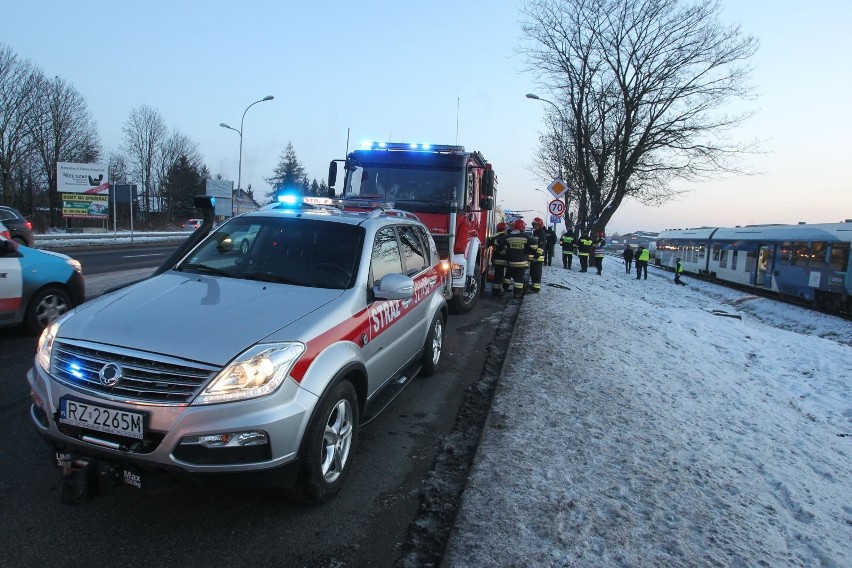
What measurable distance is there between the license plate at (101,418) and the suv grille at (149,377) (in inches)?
3.0

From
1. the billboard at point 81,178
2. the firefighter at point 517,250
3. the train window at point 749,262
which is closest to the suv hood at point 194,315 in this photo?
the firefighter at point 517,250

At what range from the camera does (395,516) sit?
3195mm

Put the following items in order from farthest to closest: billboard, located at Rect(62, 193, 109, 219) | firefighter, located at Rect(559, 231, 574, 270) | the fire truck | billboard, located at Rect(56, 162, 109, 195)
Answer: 1. billboard, located at Rect(62, 193, 109, 219)
2. billboard, located at Rect(56, 162, 109, 195)
3. firefighter, located at Rect(559, 231, 574, 270)
4. the fire truck

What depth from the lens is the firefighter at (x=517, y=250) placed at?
11.7 meters

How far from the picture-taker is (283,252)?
414 centimetres

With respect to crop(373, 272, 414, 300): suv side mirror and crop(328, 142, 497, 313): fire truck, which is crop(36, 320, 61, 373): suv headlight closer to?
crop(373, 272, 414, 300): suv side mirror

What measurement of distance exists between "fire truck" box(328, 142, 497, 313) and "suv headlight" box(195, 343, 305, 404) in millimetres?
6186

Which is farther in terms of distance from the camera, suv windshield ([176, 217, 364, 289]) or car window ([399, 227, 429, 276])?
car window ([399, 227, 429, 276])

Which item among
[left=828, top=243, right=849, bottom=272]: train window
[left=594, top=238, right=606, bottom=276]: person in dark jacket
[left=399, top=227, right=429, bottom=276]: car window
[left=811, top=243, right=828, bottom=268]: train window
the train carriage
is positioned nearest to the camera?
[left=399, top=227, right=429, bottom=276]: car window

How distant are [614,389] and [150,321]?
4.52 metres

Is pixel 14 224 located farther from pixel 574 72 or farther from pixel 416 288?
pixel 574 72

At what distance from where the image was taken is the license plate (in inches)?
102

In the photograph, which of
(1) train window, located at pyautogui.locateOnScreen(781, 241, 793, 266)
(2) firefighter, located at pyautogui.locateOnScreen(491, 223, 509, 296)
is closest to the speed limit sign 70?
(2) firefighter, located at pyautogui.locateOnScreen(491, 223, 509, 296)

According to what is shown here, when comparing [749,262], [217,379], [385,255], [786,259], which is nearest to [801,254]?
[786,259]
